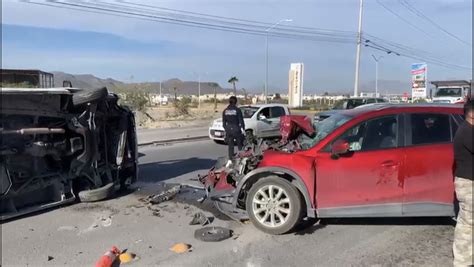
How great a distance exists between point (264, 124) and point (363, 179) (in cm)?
1368

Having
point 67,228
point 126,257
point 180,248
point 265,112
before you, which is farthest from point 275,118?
point 126,257

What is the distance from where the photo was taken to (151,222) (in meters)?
6.94

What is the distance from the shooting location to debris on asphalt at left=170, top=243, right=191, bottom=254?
18.5ft

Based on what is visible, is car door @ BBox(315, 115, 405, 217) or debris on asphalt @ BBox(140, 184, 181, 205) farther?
debris on asphalt @ BBox(140, 184, 181, 205)

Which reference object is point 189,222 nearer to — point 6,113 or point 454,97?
point 6,113

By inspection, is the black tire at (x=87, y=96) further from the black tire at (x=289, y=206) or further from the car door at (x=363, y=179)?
the car door at (x=363, y=179)

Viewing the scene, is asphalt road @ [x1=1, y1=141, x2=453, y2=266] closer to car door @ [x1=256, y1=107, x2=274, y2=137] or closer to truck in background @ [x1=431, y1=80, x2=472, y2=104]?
car door @ [x1=256, y1=107, x2=274, y2=137]

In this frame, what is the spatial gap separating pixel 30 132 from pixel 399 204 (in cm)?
488

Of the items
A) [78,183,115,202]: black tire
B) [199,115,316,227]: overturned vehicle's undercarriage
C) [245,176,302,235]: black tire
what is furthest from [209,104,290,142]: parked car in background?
[245,176,302,235]: black tire

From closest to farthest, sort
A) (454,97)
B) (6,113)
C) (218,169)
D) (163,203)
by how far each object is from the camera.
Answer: (6,113) < (218,169) < (163,203) < (454,97)

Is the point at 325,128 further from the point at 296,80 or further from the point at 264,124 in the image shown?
the point at 296,80

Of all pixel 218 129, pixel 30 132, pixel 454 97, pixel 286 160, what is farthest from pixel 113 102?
pixel 454 97

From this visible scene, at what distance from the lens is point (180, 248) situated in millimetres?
5680

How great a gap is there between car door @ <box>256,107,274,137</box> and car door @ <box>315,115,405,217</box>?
1315 cm
